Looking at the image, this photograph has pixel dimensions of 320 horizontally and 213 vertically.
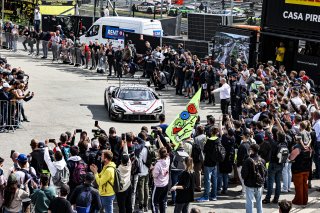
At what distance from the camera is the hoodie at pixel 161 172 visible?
1547cm

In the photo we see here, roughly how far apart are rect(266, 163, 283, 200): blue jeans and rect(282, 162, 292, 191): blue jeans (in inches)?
30.0

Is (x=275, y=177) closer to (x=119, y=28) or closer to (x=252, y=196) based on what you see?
(x=252, y=196)

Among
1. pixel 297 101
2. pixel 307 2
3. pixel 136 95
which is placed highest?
pixel 307 2

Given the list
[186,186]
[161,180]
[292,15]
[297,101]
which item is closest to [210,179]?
[161,180]

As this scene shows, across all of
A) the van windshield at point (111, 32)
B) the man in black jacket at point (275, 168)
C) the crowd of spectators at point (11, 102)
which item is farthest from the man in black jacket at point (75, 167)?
the van windshield at point (111, 32)

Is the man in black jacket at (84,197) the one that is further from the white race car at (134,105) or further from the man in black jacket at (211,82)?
the man in black jacket at (211,82)

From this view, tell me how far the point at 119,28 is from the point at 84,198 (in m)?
28.6

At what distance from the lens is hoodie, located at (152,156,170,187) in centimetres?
1547

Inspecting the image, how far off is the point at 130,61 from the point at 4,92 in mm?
12894

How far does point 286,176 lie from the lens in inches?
724

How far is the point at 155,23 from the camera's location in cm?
4188

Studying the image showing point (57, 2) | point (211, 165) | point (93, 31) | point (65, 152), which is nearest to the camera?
point (65, 152)

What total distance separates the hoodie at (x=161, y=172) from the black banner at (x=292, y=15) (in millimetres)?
17309

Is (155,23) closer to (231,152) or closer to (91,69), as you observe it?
(91,69)
